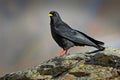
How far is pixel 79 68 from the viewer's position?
11.7 metres

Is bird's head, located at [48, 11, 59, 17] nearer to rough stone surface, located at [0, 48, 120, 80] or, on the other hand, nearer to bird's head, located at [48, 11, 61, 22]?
bird's head, located at [48, 11, 61, 22]

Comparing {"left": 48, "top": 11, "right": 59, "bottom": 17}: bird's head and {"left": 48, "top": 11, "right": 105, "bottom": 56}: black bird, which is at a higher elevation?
{"left": 48, "top": 11, "right": 59, "bottom": 17}: bird's head

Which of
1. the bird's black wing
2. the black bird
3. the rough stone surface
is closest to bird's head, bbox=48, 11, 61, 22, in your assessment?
the black bird

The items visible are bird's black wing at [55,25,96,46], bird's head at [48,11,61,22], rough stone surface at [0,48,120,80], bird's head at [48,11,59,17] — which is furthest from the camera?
bird's head at [48,11,59,17]

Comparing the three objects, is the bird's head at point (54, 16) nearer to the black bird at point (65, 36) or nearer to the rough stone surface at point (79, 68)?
the black bird at point (65, 36)

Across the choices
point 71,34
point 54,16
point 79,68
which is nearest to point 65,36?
point 71,34

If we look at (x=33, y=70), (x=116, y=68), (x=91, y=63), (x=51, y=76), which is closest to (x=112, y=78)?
(x=116, y=68)

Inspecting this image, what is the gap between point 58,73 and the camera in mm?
11781

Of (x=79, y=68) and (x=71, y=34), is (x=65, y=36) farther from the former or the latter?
(x=79, y=68)

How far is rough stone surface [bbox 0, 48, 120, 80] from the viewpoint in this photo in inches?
436

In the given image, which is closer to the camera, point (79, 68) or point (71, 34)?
point (79, 68)

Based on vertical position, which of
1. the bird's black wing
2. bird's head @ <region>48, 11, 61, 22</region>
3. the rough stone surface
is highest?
bird's head @ <region>48, 11, 61, 22</region>

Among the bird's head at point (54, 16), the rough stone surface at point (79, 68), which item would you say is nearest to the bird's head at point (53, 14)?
the bird's head at point (54, 16)

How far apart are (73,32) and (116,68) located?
5.88 m
